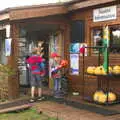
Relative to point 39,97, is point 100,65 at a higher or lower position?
higher

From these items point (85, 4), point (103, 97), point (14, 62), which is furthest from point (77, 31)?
point (103, 97)

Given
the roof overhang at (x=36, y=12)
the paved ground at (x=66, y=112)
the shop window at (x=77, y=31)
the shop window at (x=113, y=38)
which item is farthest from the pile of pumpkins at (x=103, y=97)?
the roof overhang at (x=36, y=12)

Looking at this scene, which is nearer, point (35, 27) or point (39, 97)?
point (39, 97)

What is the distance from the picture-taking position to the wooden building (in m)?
14.1

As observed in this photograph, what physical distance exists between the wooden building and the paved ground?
1.63 m

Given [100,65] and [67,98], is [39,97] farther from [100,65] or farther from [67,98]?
[100,65]

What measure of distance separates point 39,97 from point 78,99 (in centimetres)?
125

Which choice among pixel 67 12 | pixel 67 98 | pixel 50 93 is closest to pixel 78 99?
pixel 67 98

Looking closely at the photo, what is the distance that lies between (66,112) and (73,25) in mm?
4470

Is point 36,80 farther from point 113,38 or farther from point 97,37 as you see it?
point 113,38

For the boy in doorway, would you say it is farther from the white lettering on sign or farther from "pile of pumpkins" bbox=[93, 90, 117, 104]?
the white lettering on sign

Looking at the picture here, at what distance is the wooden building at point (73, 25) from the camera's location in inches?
555

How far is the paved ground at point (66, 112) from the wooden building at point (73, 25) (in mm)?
1630

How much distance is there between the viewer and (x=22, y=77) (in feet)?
60.1
